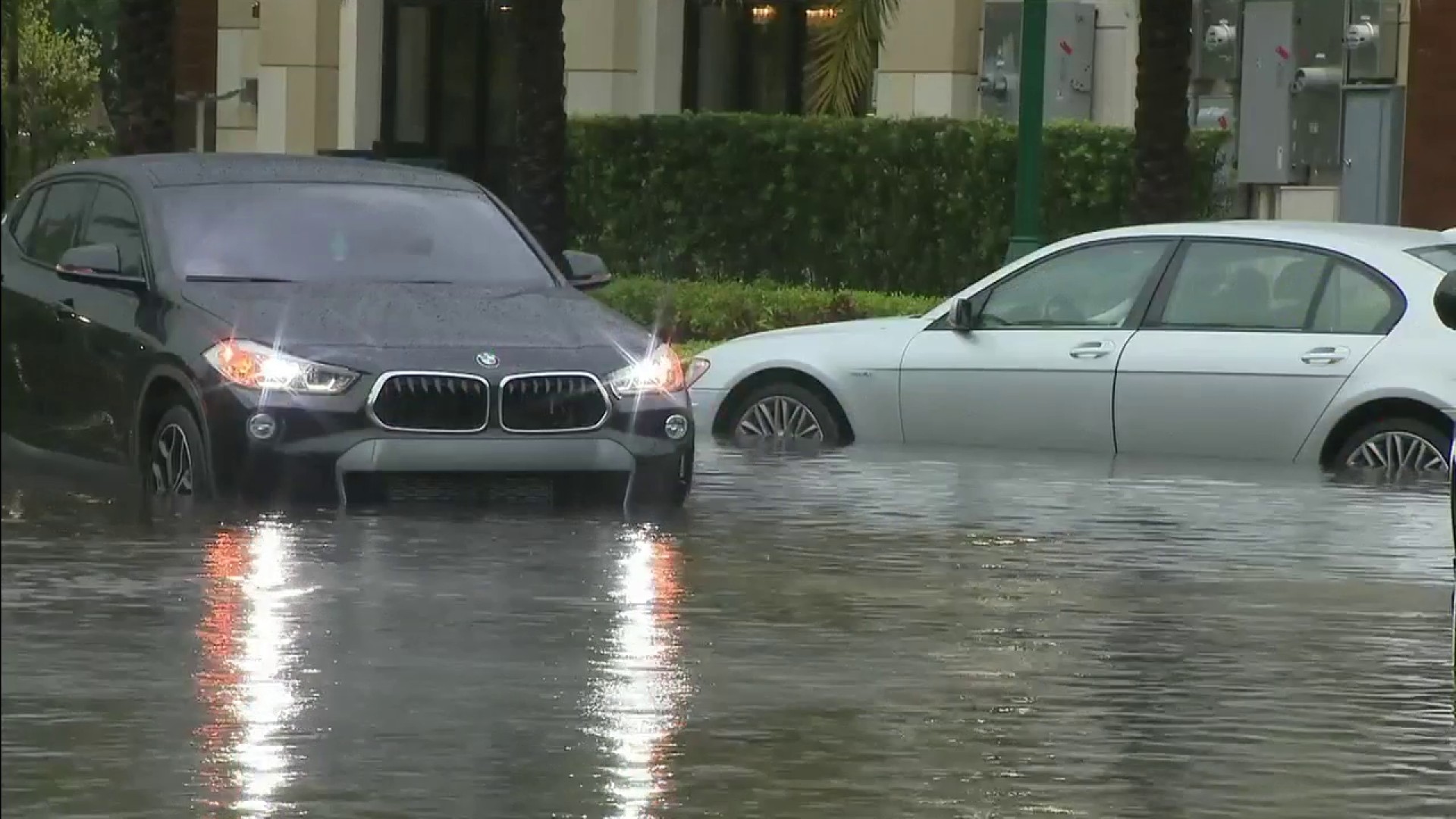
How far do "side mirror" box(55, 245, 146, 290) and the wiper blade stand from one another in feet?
0.72

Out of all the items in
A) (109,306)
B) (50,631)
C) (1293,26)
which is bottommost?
(50,631)

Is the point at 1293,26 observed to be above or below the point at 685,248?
above

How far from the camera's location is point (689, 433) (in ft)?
42.0

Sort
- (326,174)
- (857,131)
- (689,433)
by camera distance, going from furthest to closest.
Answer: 1. (857,131)
2. (326,174)
3. (689,433)

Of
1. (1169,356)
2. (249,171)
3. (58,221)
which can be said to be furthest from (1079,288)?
(58,221)

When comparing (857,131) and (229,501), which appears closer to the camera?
(229,501)

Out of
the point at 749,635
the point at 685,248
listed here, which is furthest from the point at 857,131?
the point at 749,635

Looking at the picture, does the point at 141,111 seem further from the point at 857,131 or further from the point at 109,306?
the point at 109,306

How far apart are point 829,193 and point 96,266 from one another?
17.4 m

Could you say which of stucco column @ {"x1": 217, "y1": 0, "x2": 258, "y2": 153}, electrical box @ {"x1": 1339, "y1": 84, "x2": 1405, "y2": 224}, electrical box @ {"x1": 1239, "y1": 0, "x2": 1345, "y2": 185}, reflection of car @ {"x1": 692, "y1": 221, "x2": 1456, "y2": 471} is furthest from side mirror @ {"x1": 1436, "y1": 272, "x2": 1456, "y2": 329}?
stucco column @ {"x1": 217, "y1": 0, "x2": 258, "y2": 153}

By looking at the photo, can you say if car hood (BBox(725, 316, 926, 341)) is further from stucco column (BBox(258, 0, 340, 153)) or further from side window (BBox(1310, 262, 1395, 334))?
stucco column (BBox(258, 0, 340, 153))

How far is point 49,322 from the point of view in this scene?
13.1 m

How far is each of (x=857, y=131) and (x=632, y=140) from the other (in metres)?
2.76

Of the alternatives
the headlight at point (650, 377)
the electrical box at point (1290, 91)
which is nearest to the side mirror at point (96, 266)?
the headlight at point (650, 377)
